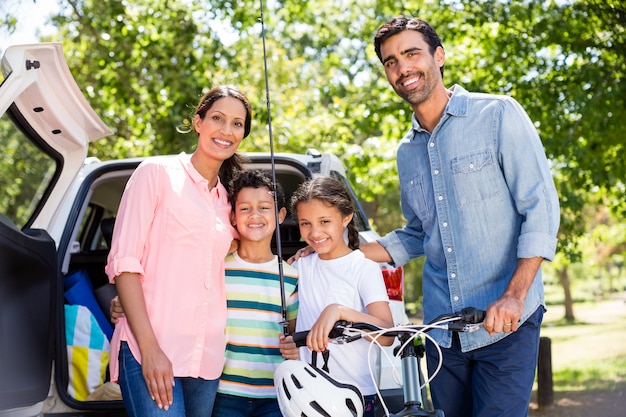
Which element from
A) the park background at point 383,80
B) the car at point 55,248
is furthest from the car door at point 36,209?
the park background at point 383,80

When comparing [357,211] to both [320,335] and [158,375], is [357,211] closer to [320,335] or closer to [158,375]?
[320,335]

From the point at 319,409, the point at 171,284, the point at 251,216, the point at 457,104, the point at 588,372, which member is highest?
the point at 457,104

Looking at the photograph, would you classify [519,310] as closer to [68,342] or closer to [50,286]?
[50,286]

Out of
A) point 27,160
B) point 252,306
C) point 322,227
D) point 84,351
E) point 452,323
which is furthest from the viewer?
point 27,160

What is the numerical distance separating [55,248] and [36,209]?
561mm

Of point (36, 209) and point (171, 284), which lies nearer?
point (171, 284)

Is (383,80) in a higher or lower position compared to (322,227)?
higher

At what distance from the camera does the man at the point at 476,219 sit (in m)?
2.97

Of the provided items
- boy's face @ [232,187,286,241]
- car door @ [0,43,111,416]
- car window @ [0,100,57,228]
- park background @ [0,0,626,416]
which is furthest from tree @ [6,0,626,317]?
boy's face @ [232,187,286,241]

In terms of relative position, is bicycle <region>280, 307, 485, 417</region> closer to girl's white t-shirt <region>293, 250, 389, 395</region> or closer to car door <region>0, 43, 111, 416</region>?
girl's white t-shirt <region>293, 250, 389, 395</region>

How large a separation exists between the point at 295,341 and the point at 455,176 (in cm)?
87

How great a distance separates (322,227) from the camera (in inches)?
141

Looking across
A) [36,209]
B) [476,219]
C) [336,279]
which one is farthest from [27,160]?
[476,219]

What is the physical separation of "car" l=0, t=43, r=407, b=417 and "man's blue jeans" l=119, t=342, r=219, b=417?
1.54ft
